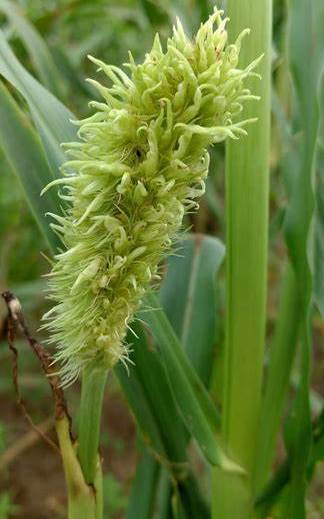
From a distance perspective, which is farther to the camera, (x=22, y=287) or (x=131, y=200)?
(x=22, y=287)

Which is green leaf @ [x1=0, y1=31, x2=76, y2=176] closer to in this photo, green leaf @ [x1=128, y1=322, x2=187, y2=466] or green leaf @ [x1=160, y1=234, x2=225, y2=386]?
green leaf @ [x1=128, y1=322, x2=187, y2=466]

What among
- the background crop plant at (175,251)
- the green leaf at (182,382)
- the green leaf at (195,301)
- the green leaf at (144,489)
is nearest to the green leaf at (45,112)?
the background crop plant at (175,251)

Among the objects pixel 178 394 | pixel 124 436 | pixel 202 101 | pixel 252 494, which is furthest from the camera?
pixel 124 436

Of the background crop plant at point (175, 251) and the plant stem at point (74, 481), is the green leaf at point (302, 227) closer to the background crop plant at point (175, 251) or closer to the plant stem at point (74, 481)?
the background crop plant at point (175, 251)

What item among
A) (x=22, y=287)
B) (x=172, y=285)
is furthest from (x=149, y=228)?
(x=22, y=287)

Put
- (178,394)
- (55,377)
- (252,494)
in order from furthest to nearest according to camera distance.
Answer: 1. (252,494)
2. (178,394)
3. (55,377)

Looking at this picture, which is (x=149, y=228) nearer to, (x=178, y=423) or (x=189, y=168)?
(x=189, y=168)
